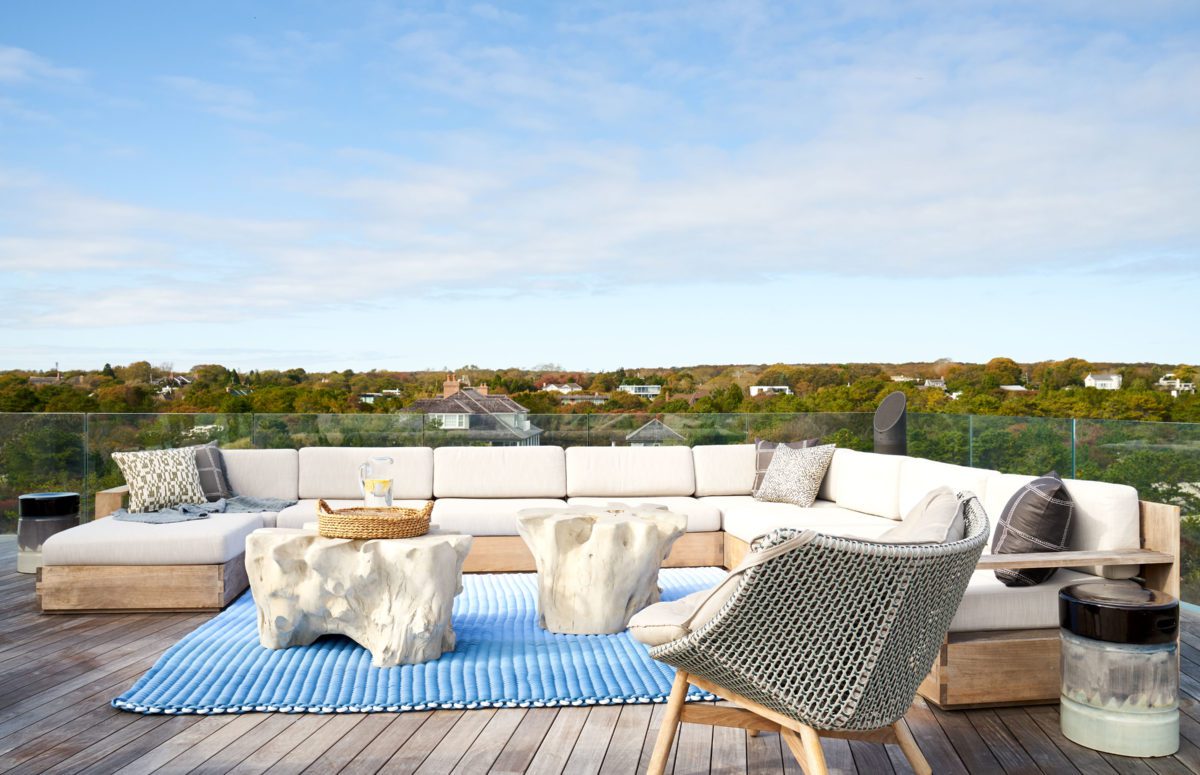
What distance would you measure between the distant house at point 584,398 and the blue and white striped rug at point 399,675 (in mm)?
7473

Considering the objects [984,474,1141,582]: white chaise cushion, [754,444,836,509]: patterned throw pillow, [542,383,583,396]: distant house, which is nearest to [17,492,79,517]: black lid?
[754,444,836,509]: patterned throw pillow

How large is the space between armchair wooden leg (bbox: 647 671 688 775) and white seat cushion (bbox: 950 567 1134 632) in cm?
113

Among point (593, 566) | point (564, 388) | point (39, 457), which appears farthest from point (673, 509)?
point (564, 388)

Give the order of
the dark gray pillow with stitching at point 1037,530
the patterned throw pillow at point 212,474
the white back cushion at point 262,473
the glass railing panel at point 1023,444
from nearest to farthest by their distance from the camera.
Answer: the dark gray pillow with stitching at point 1037,530, the patterned throw pillow at point 212,474, the white back cushion at point 262,473, the glass railing panel at point 1023,444

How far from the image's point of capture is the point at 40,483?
6867mm

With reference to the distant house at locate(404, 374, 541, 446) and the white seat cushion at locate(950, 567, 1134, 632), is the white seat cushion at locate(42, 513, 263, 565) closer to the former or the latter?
the distant house at locate(404, 374, 541, 446)

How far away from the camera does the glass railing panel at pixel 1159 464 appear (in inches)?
177

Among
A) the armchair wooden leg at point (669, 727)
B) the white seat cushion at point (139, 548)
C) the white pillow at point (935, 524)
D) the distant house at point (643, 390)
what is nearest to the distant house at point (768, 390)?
the distant house at point (643, 390)

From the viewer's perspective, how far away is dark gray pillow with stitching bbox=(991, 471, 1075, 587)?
2.99 m

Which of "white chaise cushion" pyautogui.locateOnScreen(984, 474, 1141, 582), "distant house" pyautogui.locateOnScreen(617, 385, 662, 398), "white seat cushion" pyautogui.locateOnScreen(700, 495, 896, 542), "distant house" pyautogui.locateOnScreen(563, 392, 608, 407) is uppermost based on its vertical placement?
"distant house" pyautogui.locateOnScreen(617, 385, 662, 398)

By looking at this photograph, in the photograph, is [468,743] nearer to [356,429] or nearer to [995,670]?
[995,670]

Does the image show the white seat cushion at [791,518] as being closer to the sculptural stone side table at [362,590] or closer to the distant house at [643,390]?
the sculptural stone side table at [362,590]

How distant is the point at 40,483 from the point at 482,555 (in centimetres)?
412

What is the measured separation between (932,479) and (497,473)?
2.70 m
